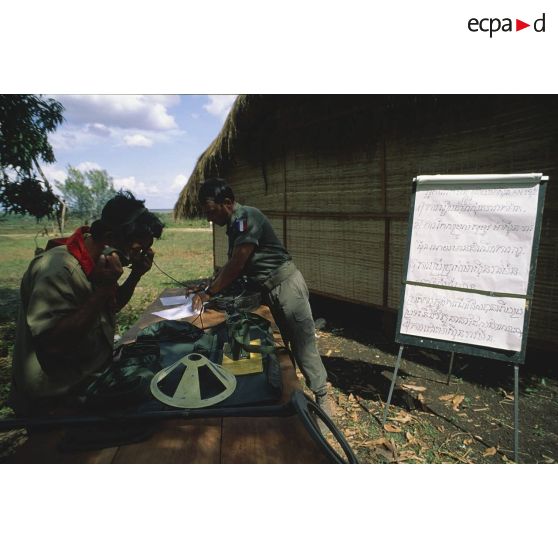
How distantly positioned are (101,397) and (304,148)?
5.84 metres

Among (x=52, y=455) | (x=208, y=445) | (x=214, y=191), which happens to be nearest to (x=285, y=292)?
(x=214, y=191)

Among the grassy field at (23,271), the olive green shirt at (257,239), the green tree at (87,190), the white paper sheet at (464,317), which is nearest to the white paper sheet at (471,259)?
the white paper sheet at (464,317)

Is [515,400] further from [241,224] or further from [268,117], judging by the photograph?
[268,117]

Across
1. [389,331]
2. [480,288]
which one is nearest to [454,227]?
[480,288]

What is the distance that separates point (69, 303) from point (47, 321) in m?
0.14

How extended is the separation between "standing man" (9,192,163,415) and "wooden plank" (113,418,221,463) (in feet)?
2.10

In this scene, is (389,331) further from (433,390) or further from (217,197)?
(217,197)

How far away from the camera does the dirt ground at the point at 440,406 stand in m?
2.98

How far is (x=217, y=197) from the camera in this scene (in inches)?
125

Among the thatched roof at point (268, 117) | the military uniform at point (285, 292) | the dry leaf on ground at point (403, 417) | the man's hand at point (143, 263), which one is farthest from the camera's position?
the thatched roof at point (268, 117)

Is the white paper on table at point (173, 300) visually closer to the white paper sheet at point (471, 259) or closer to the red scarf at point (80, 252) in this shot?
the red scarf at point (80, 252)

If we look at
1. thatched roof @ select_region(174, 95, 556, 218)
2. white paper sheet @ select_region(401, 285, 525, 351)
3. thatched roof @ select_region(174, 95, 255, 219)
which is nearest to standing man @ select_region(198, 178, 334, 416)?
white paper sheet @ select_region(401, 285, 525, 351)

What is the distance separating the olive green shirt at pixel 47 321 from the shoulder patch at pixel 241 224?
59.2 inches
